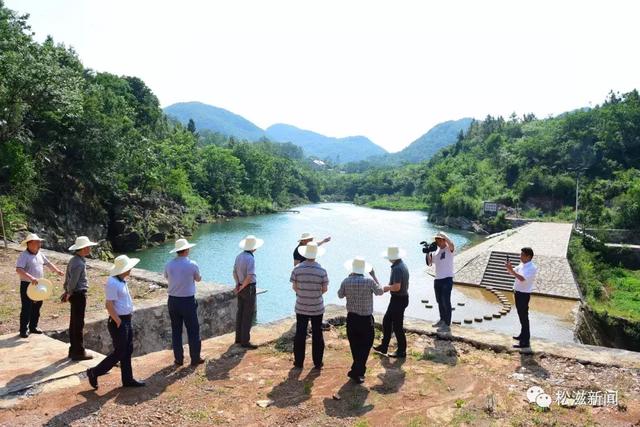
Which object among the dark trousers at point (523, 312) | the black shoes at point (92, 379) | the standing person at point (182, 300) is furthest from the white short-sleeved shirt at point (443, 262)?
the black shoes at point (92, 379)

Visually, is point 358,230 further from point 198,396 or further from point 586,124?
point 198,396

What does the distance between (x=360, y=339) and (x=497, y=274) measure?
763 inches

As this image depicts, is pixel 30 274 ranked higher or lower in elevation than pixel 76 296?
higher

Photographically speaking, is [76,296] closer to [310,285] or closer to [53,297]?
[310,285]

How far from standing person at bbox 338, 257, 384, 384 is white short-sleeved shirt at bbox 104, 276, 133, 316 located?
2.52 meters

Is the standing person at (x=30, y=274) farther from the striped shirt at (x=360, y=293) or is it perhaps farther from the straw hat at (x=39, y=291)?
the striped shirt at (x=360, y=293)

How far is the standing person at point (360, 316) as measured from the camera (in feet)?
18.8

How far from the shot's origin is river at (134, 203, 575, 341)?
17.6 m

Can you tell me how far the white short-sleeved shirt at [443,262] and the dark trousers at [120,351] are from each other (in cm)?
456

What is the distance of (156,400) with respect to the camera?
5.21 meters

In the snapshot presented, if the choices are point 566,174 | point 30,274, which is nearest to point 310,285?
point 30,274

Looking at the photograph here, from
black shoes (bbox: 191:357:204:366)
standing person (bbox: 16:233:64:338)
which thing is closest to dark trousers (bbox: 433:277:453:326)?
black shoes (bbox: 191:357:204:366)

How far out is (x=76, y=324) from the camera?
6098 millimetres

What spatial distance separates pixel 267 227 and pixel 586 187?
3216cm
